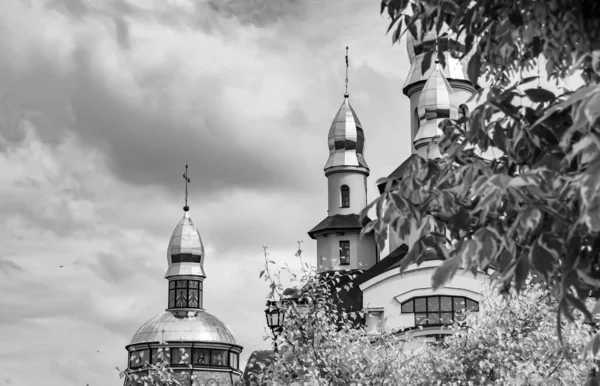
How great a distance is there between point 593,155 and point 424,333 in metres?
35.4

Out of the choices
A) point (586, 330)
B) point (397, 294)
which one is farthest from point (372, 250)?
point (586, 330)

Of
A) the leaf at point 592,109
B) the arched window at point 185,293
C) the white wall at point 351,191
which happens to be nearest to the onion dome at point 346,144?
the white wall at point 351,191

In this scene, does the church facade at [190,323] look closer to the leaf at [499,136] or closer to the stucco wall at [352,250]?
the stucco wall at [352,250]

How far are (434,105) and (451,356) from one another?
29823 mm

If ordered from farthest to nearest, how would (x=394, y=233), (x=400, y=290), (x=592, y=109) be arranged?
1. (x=394, y=233)
2. (x=400, y=290)
3. (x=592, y=109)

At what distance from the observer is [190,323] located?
7356 centimetres

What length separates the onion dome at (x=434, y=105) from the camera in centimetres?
4872

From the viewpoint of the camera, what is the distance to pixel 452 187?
7.21 metres

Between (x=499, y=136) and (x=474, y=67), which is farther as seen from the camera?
(x=474, y=67)

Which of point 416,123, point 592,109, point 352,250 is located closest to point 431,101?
point 416,123

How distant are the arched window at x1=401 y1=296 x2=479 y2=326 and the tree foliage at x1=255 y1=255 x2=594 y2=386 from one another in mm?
20023

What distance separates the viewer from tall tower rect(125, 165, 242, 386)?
72375 mm

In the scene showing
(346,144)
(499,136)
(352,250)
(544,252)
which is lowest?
(544,252)

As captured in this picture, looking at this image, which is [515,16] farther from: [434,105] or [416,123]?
[416,123]
